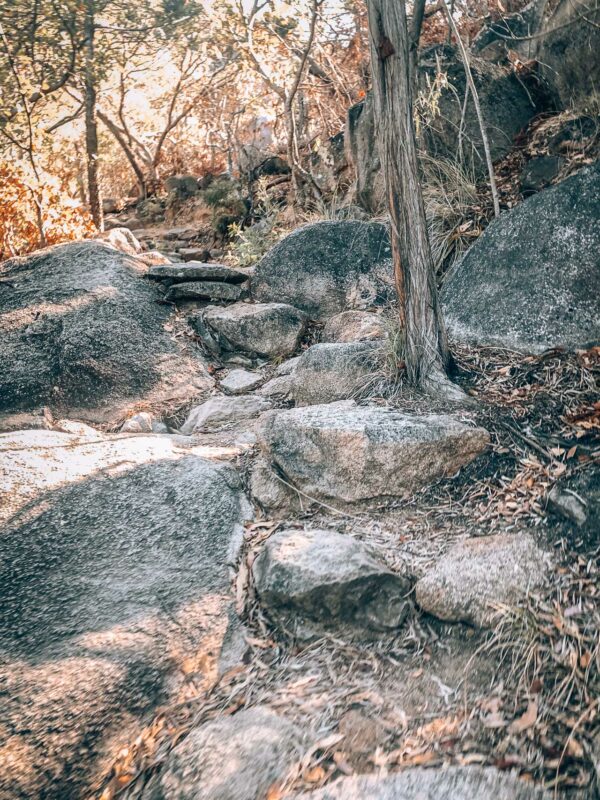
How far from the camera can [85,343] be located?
174 inches

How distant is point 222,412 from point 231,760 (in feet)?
8.14

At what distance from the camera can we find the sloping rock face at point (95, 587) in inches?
73.4

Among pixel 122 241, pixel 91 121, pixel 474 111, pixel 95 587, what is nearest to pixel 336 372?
pixel 95 587

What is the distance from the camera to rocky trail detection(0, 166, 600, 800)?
1765 millimetres

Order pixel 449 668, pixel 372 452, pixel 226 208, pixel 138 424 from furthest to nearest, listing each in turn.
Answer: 1. pixel 226 208
2. pixel 138 424
3. pixel 372 452
4. pixel 449 668

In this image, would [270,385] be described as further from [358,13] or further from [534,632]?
[358,13]

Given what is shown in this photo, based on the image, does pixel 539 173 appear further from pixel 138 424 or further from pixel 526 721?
pixel 526 721

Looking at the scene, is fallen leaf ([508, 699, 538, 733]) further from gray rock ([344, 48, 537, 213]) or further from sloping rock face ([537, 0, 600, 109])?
gray rock ([344, 48, 537, 213])

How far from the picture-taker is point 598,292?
3.35 metres

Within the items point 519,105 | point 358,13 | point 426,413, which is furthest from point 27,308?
point 358,13

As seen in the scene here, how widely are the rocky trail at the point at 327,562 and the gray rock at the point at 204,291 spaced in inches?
37.9

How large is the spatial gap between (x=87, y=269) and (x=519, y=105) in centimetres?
405

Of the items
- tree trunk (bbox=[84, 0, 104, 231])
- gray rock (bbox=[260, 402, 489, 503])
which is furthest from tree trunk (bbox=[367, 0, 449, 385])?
tree trunk (bbox=[84, 0, 104, 231])

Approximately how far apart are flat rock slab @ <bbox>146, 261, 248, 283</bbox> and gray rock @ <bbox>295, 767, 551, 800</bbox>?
430 centimetres
